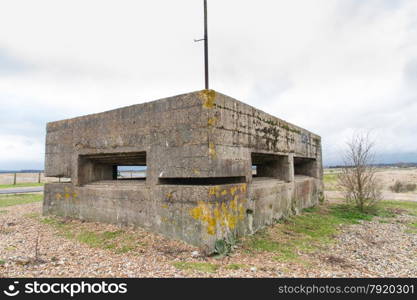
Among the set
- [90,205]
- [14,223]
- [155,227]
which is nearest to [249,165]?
[155,227]

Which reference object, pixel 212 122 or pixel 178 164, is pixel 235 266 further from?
pixel 212 122

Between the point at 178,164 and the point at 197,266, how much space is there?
1.77 m

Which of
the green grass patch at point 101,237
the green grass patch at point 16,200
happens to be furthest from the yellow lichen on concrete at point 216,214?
the green grass patch at point 16,200

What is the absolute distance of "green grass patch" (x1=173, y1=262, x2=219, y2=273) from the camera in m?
3.42

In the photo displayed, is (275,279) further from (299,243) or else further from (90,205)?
(90,205)

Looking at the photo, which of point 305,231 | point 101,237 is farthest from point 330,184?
point 101,237

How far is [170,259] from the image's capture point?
3816 mm

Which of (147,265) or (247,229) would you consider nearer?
(147,265)

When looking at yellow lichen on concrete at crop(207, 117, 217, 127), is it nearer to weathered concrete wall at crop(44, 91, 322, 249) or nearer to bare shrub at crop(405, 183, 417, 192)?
weathered concrete wall at crop(44, 91, 322, 249)

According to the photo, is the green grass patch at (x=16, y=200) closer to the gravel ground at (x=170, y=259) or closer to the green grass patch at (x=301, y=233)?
the gravel ground at (x=170, y=259)

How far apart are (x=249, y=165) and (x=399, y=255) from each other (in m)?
3.12

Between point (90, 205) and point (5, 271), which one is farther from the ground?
point (90, 205)

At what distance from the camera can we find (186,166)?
4438 millimetres

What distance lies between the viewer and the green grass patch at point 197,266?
3.42m
